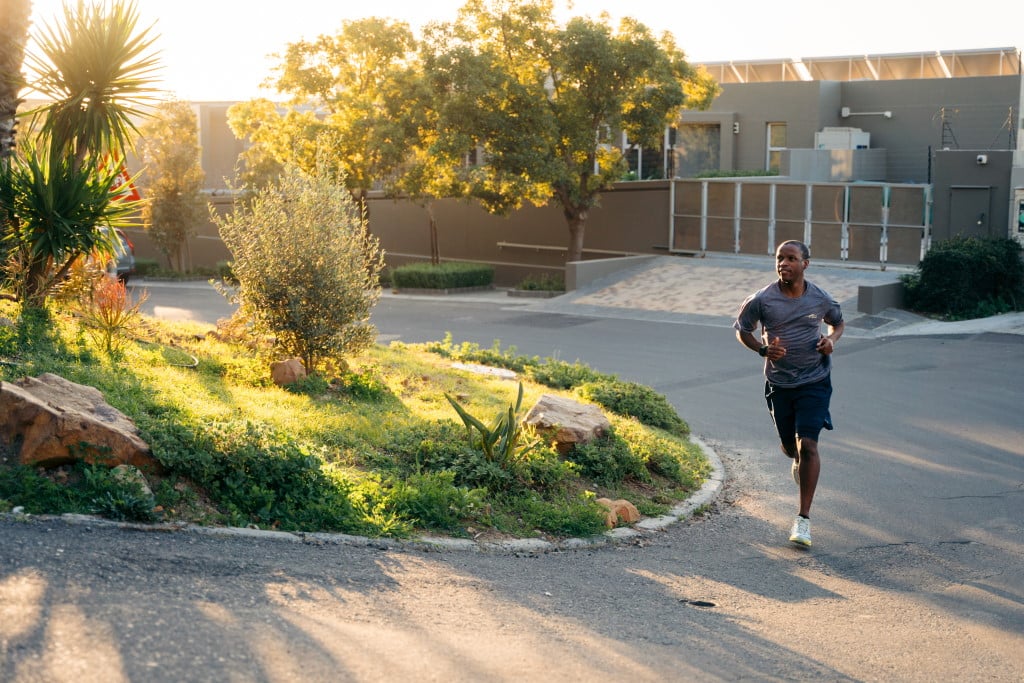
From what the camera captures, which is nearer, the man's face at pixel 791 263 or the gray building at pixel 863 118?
the man's face at pixel 791 263

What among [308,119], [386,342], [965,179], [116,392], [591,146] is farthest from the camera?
[308,119]

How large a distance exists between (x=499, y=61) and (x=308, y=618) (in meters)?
22.2

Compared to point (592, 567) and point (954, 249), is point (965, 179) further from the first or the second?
point (592, 567)

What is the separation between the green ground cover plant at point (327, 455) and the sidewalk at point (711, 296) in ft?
32.1

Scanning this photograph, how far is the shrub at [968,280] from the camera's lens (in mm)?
19953

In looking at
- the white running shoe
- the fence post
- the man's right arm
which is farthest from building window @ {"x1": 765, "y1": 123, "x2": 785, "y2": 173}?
the white running shoe

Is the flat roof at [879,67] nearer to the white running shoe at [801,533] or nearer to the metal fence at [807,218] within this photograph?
the metal fence at [807,218]

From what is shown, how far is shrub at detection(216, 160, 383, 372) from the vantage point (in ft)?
34.4

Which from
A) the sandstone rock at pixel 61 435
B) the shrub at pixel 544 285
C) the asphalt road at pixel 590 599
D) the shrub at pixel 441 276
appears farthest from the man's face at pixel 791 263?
the shrub at pixel 441 276

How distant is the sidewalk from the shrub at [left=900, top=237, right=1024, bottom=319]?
409mm

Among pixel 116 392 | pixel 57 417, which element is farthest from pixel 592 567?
pixel 116 392

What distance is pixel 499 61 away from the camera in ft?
84.4

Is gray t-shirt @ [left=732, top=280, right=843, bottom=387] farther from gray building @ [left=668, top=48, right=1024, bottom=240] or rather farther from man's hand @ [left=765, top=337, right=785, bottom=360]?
gray building @ [left=668, top=48, right=1024, bottom=240]

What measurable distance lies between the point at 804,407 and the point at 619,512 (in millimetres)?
1399
